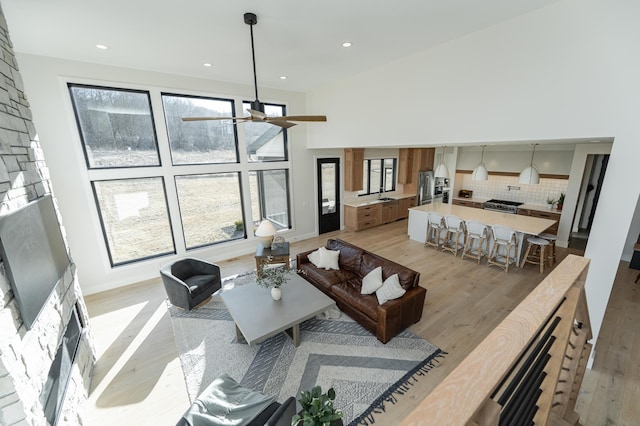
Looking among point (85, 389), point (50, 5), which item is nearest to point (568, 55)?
point (50, 5)

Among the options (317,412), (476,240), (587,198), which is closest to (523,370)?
(317,412)

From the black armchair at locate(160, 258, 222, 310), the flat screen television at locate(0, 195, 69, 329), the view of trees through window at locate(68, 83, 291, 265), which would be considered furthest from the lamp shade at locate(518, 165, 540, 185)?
the flat screen television at locate(0, 195, 69, 329)

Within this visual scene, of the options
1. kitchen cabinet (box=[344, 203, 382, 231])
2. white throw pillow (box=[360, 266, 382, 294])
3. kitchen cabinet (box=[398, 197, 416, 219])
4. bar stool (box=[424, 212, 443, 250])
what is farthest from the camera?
kitchen cabinet (box=[398, 197, 416, 219])

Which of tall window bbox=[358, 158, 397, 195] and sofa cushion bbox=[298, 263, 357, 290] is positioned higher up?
tall window bbox=[358, 158, 397, 195]

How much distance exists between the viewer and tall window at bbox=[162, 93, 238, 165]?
487 cm

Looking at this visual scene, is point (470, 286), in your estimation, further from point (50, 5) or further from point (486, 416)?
point (50, 5)

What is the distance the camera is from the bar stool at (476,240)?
212 inches

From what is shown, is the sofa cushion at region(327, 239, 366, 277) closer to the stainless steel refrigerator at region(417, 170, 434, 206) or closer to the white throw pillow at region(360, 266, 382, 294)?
the white throw pillow at region(360, 266, 382, 294)

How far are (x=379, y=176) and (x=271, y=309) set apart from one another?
6.78 m

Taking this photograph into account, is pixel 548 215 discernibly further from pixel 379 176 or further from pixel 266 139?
pixel 266 139

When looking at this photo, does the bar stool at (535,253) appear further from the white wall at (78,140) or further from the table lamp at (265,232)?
the white wall at (78,140)

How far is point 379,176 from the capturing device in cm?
887

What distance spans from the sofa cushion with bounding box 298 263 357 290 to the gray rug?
23.6 inches

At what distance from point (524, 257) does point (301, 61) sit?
585 cm
